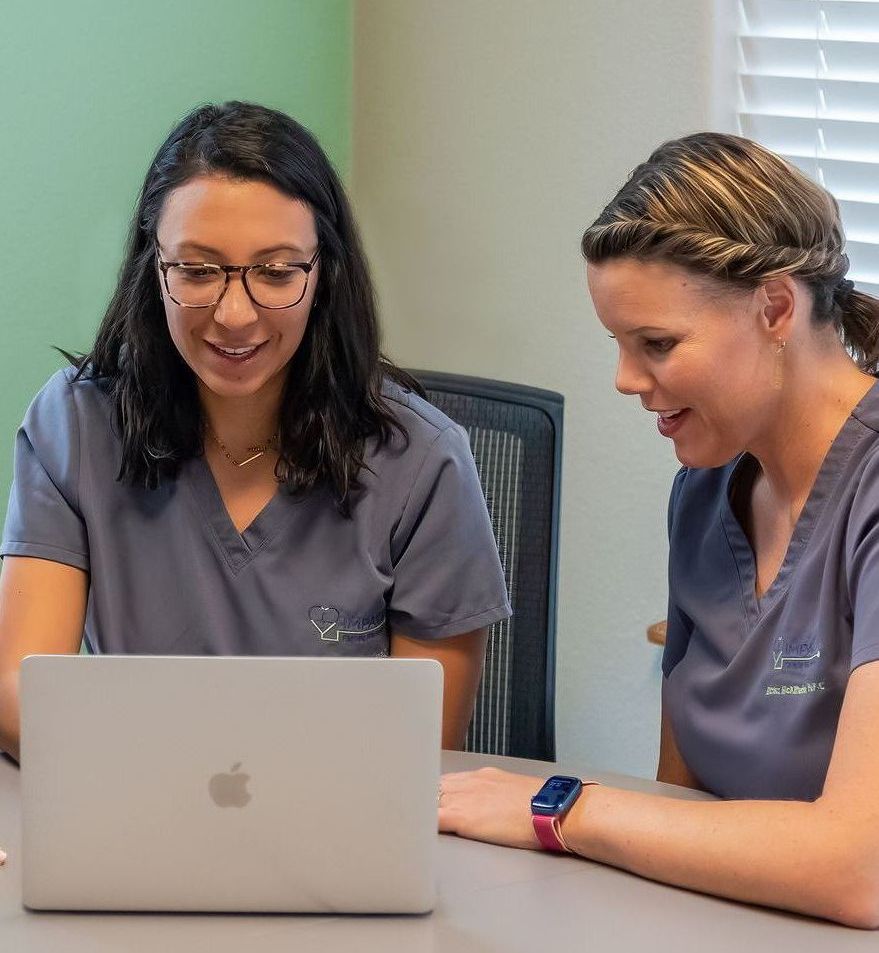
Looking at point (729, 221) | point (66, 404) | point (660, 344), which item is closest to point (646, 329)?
point (660, 344)

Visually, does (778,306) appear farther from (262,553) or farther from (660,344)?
(262,553)

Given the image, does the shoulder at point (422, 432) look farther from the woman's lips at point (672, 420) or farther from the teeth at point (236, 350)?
the woman's lips at point (672, 420)

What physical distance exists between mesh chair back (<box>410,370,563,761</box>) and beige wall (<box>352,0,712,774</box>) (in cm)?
57

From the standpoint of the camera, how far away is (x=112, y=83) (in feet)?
7.52

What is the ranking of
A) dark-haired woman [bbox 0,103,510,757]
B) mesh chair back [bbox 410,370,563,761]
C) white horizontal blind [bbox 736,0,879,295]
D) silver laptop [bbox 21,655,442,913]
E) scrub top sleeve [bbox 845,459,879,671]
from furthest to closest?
white horizontal blind [bbox 736,0,879,295]
mesh chair back [bbox 410,370,563,761]
dark-haired woman [bbox 0,103,510,757]
scrub top sleeve [bbox 845,459,879,671]
silver laptop [bbox 21,655,442,913]

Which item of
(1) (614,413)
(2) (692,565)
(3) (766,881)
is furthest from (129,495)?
(1) (614,413)

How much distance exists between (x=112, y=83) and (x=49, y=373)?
1.56 ft

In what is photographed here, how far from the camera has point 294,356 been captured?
166cm

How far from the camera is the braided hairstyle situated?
→ 52.3 inches

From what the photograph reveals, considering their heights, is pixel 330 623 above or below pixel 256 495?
below

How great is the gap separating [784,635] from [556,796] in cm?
28

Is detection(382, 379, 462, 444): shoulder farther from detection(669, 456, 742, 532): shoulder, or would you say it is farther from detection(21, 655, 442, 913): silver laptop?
detection(21, 655, 442, 913): silver laptop

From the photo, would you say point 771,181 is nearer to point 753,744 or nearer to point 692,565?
point 692,565

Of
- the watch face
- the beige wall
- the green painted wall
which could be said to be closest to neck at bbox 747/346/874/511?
the watch face
